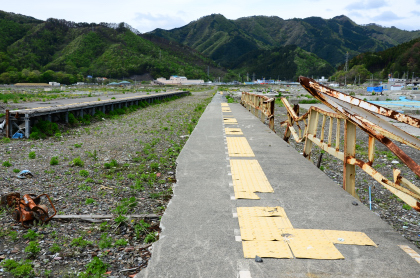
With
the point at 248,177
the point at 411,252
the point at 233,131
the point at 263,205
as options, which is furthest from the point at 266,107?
the point at 411,252

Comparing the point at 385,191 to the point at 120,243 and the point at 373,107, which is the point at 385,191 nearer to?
the point at 373,107

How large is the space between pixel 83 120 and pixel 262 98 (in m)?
9.00

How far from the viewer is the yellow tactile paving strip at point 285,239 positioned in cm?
352

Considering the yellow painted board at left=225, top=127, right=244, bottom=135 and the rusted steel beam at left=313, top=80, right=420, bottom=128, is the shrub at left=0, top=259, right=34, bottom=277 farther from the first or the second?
the yellow painted board at left=225, top=127, right=244, bottom=135

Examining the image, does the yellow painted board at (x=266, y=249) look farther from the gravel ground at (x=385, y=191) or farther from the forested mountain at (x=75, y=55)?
the forested mountain at (x=75, y=55)

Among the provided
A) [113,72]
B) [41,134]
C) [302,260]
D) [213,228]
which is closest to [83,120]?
[41,134]

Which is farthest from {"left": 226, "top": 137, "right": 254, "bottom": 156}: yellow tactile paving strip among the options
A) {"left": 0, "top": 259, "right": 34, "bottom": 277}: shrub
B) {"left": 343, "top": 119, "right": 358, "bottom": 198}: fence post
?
{"left": 0, "top": 259, "right": 34, "bottom": 277}: shrub

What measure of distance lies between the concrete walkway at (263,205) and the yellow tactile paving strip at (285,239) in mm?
79

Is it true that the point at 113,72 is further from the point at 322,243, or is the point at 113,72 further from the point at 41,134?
the point at 322,243

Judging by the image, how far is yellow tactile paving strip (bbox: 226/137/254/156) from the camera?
28.7 feet

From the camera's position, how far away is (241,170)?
23.2ft

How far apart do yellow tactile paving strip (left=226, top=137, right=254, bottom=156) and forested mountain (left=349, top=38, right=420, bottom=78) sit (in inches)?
6387

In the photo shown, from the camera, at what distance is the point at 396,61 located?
15975 centimetres

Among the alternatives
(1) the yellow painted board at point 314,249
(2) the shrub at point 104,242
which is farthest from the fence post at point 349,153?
(2) the shrub at point 104,242
